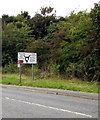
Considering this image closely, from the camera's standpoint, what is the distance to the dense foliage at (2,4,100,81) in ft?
59.9

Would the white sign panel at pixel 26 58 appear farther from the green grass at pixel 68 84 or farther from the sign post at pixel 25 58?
the green grass at pixel 68 84

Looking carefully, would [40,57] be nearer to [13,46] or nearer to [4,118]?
[13,46]

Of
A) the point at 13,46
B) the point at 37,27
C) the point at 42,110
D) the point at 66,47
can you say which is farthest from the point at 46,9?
the point at 42,110

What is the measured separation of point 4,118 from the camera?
6.68 metres

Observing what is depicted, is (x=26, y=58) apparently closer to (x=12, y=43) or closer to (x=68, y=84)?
(x=68, y=84)

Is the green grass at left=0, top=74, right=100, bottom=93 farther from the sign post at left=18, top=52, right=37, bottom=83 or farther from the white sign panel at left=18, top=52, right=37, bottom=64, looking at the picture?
the white sign panel at left=18, top=52, right=37, bottom=64

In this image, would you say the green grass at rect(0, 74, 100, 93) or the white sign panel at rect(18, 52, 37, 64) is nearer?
the green grass at rect(0, 74, 100, 93)

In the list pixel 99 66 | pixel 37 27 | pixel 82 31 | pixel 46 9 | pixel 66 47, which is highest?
pixel 46 9

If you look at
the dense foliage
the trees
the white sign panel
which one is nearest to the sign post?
the white sign panel

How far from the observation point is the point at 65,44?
23.3 m

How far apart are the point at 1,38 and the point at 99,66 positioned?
18.7 metres

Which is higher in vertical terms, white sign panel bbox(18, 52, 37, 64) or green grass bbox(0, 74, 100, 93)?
white sign panel bbox(18, 52, 37, 64)

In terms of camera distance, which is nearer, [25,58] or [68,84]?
[68,84]

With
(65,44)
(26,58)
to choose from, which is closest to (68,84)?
(26,58)
